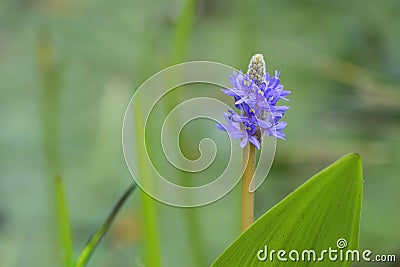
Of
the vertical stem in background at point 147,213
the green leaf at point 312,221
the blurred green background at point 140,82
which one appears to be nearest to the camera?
the green leaf at point 312,221

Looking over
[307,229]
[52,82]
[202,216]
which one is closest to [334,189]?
[307,229]

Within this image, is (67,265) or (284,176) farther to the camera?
(284,176)

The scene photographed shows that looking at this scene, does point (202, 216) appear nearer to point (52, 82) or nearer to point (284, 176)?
point (284, 176)

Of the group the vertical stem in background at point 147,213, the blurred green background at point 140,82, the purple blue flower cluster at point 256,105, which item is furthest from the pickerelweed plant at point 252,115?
the blurred green background at point 140,82

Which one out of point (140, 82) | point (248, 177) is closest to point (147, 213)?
point (248, 177)

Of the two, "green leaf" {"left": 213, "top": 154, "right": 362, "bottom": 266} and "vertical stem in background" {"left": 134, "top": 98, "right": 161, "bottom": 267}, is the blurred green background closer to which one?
"vertical stem in background" {"left": 134, "top": 98, "right": 161, "bottom": 267}

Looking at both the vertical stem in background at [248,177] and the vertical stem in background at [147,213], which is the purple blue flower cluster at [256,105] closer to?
the vertical stem in background at [248,177]

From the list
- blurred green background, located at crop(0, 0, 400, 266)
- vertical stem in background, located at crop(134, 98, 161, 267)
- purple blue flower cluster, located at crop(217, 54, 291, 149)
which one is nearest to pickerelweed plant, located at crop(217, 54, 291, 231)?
purple blue flower cluster, located at crop(217, 54, 291, 149)
